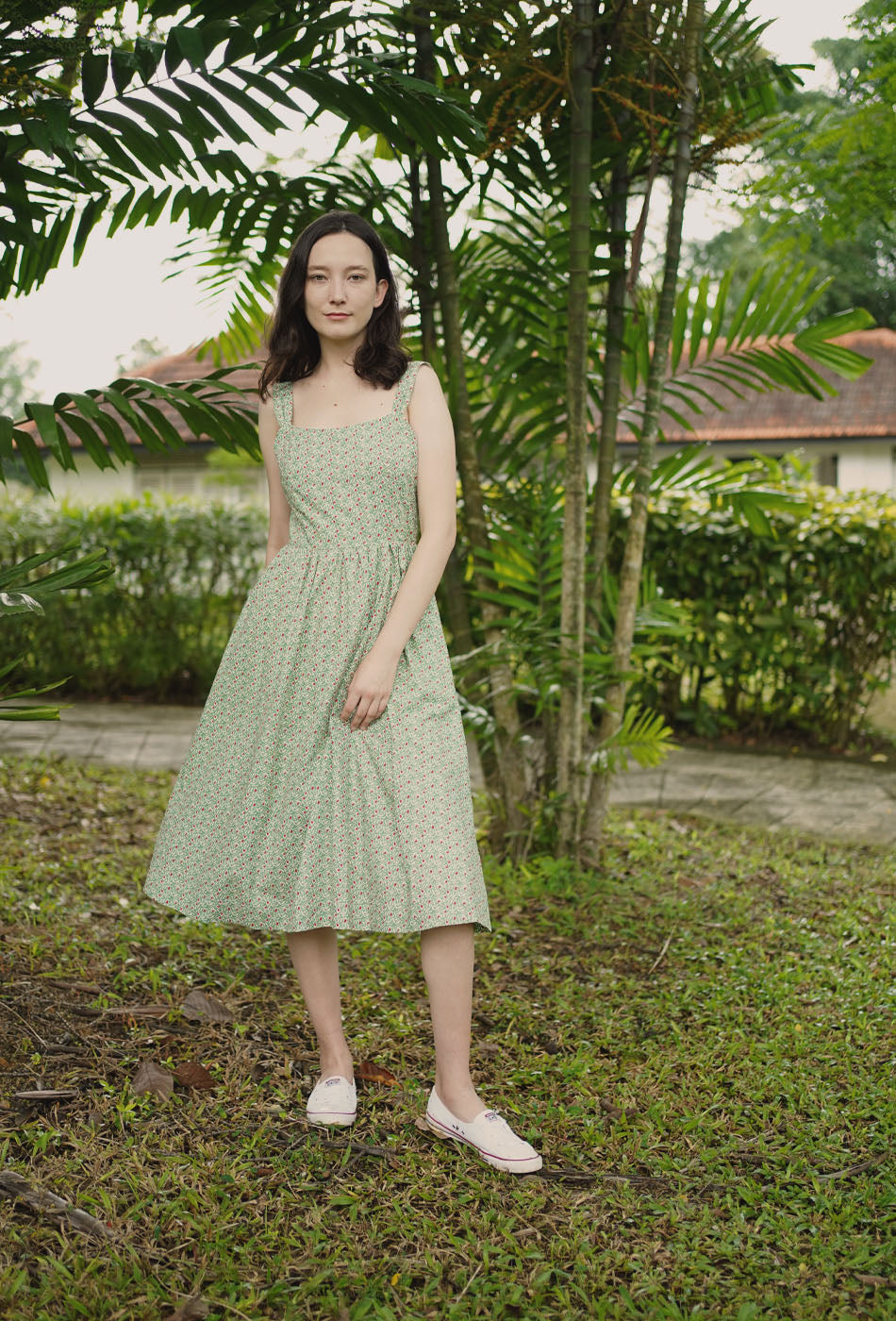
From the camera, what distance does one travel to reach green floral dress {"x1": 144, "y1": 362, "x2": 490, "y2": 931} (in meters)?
2.06

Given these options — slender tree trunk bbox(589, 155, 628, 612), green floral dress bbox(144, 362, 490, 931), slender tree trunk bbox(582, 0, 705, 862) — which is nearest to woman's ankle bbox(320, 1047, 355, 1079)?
green floral dress bbox(144, 362, 490, 931)

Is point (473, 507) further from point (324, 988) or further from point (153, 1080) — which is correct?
point (153, 1080)

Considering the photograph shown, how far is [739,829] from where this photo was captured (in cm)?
448

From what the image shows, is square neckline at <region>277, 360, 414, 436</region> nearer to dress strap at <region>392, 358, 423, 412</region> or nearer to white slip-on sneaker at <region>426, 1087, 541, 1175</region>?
dress strap at <region>392, 358, 423, 412</region>

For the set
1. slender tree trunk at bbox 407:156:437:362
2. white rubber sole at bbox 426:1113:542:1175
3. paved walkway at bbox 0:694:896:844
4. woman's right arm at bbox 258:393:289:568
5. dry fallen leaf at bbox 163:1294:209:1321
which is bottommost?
paved walkway at bbox 0:694:896:844

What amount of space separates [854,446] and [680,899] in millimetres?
15596

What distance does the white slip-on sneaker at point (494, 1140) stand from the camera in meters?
2.04

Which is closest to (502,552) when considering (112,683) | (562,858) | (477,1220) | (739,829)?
(562,858)

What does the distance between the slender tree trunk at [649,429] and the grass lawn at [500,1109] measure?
0.33m

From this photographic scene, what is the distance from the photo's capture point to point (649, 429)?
3502 mm

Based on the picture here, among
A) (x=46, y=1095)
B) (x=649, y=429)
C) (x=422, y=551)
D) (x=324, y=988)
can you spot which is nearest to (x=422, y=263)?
(x=649, y=429)

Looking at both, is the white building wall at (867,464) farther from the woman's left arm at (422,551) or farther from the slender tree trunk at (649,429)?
the woman's left arm at (422,551)

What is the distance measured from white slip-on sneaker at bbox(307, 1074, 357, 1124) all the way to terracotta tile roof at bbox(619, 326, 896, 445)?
50.1 feet

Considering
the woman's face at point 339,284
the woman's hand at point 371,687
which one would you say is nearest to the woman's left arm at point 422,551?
the woman's hand at point 371,687
